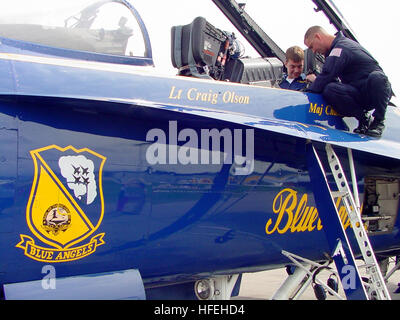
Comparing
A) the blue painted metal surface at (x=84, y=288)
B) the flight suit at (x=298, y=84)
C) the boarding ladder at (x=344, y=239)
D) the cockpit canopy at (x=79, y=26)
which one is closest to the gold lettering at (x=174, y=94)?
the cockpit canopy at (x=79, y=26)

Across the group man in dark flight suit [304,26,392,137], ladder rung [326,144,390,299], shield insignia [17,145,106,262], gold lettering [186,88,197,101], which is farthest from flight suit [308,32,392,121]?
shield insignia [17,145,106,262]

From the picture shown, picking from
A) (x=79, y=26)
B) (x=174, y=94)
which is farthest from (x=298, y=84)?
(x=79, y=26)

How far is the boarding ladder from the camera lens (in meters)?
3.95

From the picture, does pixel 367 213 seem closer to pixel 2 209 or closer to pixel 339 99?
pixel 339 99

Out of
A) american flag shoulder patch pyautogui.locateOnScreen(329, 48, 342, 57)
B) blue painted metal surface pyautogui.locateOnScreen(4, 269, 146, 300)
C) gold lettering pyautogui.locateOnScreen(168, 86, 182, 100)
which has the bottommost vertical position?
blue painted metal surface pyautogui.locateOnScreen(4, 269, 146, 300)

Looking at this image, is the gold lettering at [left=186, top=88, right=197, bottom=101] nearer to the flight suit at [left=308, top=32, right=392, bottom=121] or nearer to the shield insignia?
the shield insignia

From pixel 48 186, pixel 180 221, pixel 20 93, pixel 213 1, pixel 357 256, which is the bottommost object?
pixel 357 256

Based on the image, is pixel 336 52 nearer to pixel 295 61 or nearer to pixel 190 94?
pixel 295 61

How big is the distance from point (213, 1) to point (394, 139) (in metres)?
3.25

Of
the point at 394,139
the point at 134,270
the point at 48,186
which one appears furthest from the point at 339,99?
the point at 48,186

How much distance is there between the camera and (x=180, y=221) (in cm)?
378

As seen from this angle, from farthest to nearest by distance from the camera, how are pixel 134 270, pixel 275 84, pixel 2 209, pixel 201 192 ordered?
pixel 275 84, pixel 201 192, pixel 134 270, pixel 2 209

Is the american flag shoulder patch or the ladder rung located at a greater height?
the american flag shoulder patch

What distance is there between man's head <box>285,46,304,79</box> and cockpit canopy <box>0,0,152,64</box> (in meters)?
2.38
